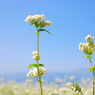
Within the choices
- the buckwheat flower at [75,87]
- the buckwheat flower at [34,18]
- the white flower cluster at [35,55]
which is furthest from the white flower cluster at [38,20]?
the buckwheat flower at [75,87]

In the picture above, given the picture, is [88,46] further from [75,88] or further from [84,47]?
[75,88]

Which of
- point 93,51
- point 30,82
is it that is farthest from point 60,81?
point 93,51

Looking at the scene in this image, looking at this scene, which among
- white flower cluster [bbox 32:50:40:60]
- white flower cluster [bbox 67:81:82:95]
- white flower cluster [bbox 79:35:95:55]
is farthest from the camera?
white flower cluster [bbox 79:35:95:55]

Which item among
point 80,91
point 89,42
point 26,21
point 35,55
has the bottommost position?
point 80,91

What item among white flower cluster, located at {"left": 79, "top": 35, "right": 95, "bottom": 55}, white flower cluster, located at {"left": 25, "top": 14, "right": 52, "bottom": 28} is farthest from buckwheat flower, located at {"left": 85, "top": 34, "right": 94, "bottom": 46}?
white flower cluster, located at {"left": 25, "top": 14, "right": 52, "bottom": 28}

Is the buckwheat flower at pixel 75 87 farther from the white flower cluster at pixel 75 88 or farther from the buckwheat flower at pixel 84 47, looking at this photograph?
the buckwheat flower at pixel 84 47

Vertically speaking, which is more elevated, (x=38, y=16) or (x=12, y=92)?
(x=38, y=16)

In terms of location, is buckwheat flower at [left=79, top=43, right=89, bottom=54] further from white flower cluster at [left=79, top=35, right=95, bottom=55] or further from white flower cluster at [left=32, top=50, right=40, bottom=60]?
white flower cluster at [left=32, top=50, right=40, bottom=60]

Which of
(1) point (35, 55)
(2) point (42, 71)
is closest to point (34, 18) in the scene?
(1) point (35, 55)

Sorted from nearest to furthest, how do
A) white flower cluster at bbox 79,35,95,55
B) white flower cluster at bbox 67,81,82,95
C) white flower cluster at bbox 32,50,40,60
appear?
Result: white flower cluster at bbox 67,81,82,95 < white flower cluster at bbox 32,50,40,60 < white flower cluster at bbox 79,35,95,55

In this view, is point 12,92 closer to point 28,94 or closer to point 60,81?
point 28,94

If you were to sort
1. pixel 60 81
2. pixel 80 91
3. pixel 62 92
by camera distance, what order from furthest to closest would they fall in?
pixel 60 81, pixel 62 92, pixel 80 91
